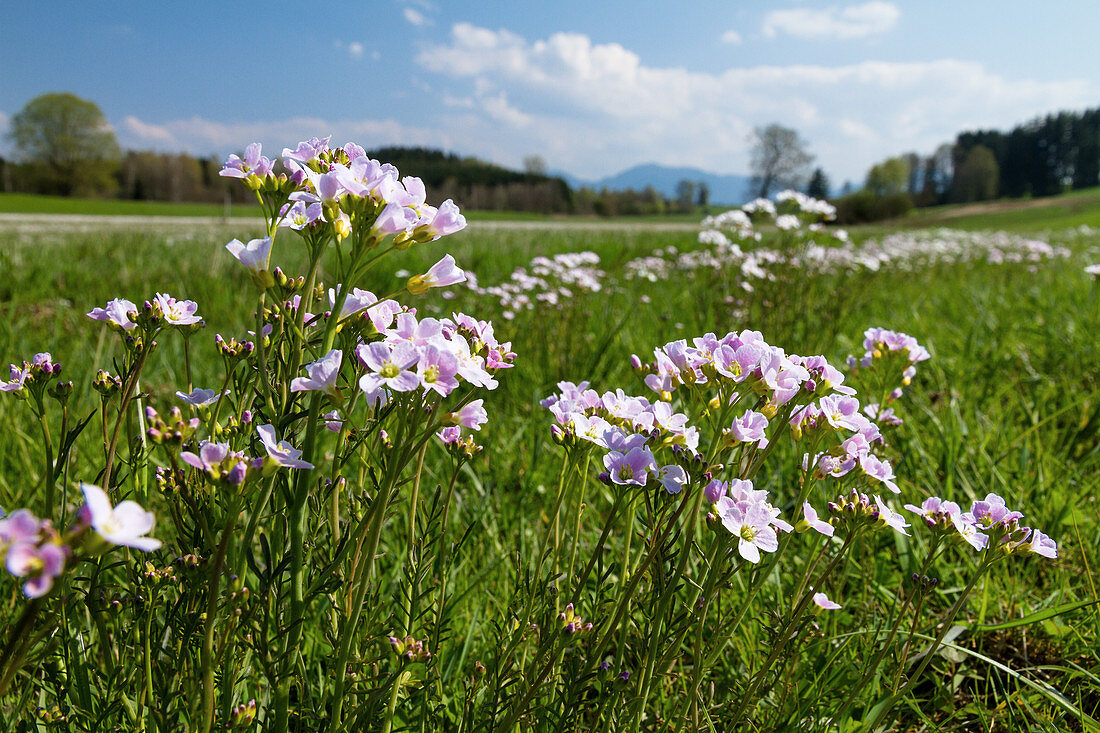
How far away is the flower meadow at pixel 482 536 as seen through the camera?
103 centimetres

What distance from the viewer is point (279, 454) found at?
2.95ft

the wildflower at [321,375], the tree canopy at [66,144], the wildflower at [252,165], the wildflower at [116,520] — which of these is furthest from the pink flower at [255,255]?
the tree canopy at [66,144]

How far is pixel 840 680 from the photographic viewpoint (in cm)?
164

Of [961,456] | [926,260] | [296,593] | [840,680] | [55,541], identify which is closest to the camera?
[55,541]

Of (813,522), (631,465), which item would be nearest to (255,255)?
(631,465)

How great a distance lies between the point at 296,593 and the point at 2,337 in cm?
399

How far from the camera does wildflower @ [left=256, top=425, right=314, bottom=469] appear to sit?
85cm

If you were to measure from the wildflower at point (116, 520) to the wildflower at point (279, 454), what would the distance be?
0.63 feet

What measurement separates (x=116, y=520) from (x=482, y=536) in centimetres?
172

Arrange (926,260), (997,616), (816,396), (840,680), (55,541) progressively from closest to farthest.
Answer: (55,541), (816,396), (840,680), (997,616), (926,260)

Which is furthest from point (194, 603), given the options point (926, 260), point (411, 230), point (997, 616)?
point (926, 260)

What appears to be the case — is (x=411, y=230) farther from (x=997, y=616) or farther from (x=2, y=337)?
(x=2, y=337)

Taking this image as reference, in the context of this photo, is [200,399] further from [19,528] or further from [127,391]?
[19,528]

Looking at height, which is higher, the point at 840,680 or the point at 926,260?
the point at 926,260
